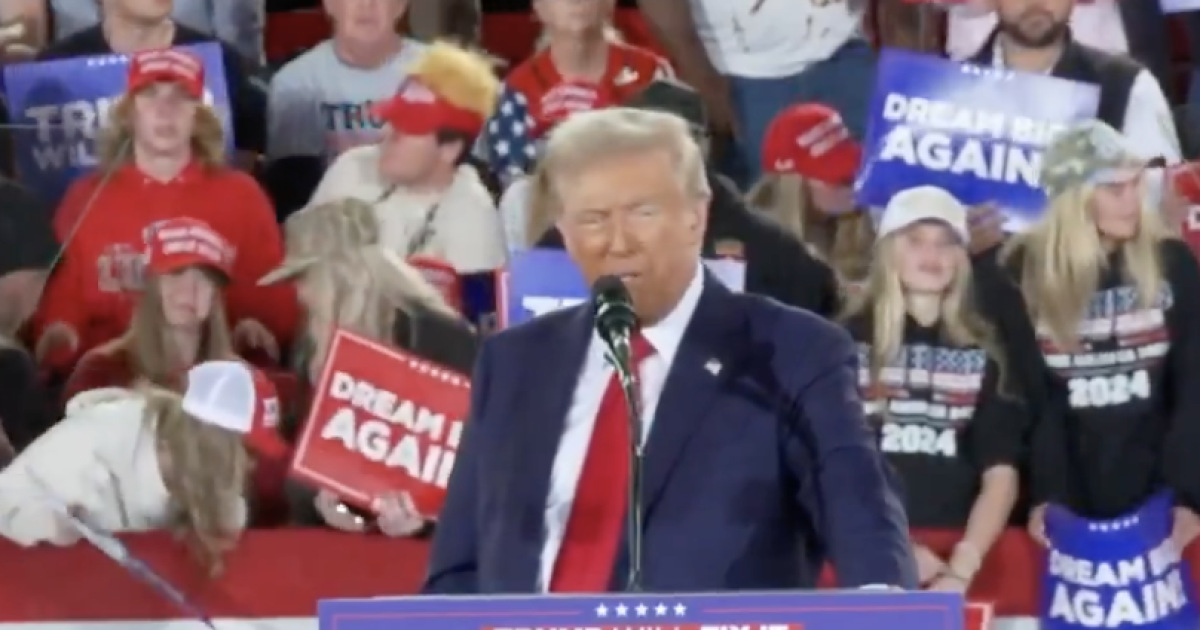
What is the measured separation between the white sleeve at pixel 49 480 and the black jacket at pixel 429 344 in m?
0.39

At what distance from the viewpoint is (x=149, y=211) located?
17.8ft

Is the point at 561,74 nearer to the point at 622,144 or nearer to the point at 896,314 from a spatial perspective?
the point at 896,314

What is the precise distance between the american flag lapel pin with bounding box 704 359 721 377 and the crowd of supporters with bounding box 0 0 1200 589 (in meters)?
1.76

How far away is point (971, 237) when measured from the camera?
5227 mm

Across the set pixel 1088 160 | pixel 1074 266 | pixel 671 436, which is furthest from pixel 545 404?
pixel 1088 160

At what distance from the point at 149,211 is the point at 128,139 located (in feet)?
0.65

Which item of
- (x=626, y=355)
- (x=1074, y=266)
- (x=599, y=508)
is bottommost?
(x=1074, y=266)

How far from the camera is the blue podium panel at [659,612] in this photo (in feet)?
7.36

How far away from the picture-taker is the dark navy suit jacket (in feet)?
8.47

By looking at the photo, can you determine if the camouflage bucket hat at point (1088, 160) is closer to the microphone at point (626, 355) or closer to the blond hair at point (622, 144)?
the blond hair at point (622, 144)

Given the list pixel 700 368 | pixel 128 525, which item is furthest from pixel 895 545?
pixel 128 525

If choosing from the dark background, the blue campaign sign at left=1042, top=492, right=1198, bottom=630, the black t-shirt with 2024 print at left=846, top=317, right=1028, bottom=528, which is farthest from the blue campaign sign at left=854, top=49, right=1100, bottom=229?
the dark background

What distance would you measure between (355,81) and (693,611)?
385cm

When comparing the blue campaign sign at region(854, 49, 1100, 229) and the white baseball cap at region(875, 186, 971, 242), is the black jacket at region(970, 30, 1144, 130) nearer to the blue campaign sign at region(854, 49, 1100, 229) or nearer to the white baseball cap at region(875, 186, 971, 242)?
the blue campaign sign at region(854, 49, 1100, 229)
